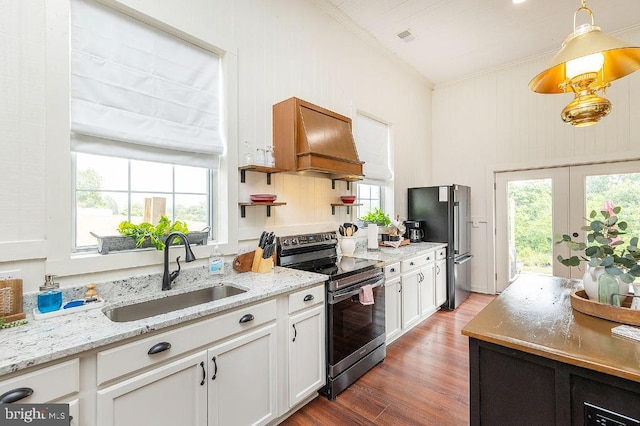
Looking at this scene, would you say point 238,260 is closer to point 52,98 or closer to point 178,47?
point 52,98

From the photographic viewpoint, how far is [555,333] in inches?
49.6

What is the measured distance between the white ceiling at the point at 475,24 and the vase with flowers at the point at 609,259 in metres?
2.89

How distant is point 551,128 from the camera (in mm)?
4219

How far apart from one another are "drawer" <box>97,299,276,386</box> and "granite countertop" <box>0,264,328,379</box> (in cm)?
6

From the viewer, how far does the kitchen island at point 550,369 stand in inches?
40.6

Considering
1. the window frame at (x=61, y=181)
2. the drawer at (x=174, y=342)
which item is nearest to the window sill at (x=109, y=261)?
the window frame at (x=61, y=181)

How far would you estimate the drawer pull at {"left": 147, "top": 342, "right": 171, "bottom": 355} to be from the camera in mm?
1299

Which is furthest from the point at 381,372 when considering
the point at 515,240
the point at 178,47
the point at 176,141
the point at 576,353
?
the point at 515,240

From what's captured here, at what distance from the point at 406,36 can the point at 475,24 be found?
2.61 feet

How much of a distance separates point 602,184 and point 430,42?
2.91 metres

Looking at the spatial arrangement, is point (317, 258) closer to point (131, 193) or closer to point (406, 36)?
point (131, 193)

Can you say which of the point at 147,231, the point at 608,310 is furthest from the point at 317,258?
the point at 608,310

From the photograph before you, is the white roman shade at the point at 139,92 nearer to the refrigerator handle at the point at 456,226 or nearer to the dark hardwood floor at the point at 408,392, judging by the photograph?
the dark hardwood floor at the point at 408,392

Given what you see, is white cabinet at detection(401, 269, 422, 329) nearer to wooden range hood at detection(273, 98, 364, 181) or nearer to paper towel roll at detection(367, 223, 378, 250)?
paper towel roll at detection(367, 223, 378, 250)
